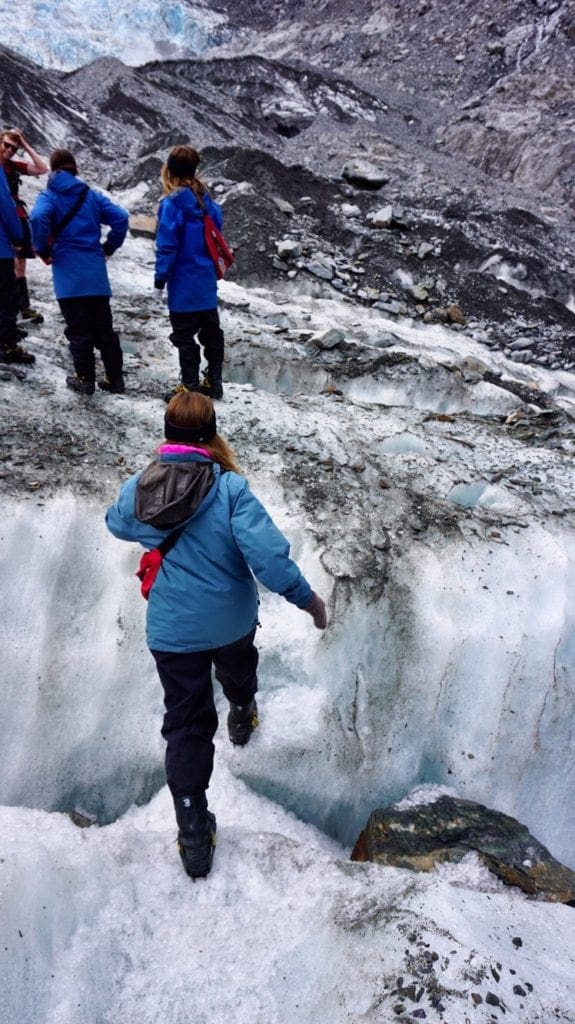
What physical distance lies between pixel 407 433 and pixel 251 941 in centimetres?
361

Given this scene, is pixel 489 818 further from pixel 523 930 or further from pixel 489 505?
pixel 489 505

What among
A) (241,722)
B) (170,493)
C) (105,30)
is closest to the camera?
(170,493)

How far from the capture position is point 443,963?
1.96 metres

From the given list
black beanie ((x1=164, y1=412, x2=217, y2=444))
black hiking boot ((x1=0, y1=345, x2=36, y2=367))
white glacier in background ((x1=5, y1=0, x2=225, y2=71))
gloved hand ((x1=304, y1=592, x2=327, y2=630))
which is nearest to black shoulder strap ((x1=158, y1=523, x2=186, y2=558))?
black beanie ((x1=164, y1=412, x2=217, y2=444))

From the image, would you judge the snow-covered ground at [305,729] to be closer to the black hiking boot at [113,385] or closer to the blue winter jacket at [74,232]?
the black hiking boot at [113,385]

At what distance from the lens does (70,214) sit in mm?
3871

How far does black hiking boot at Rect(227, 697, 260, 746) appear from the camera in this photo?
2.94 metres

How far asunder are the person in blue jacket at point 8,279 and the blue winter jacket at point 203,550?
2891mm

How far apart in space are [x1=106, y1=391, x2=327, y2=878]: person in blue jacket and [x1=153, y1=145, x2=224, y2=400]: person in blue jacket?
244cm

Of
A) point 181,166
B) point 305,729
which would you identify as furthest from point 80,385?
point 305,729

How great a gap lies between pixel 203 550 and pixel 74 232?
2.92 meters

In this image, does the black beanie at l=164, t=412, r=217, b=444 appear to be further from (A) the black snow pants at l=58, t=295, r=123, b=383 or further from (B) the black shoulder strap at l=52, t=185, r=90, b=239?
(B) the black shoulder strap at l=52, t=185, r=90, b=239

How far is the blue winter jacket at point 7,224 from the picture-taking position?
153 inches

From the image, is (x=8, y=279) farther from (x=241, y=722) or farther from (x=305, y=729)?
(x=305, y=729)
